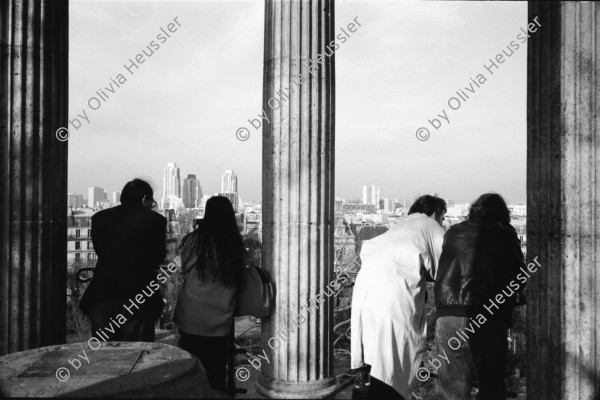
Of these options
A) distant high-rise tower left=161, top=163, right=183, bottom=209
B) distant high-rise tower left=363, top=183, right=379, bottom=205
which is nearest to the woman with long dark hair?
distant high-rise tower left=363, top=183, right=379, bottom=205

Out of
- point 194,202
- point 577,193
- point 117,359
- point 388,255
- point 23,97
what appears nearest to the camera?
point 117,359

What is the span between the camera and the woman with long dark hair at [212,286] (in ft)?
10.9

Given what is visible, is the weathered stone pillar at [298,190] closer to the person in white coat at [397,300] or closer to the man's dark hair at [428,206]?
the person in white coat at [397,300]

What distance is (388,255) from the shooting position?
3.32m

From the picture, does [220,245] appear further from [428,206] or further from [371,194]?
[371,194]

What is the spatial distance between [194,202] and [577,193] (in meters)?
24.3

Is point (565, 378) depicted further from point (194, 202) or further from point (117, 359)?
point (194, 202)

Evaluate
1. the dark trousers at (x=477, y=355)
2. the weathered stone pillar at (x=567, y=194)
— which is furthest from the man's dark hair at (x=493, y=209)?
the dark trousers at (x=477, y=355)

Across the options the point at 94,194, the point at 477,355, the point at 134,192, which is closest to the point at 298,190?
the point at 134,192

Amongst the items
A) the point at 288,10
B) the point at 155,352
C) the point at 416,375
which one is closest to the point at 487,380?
the point at 416,375

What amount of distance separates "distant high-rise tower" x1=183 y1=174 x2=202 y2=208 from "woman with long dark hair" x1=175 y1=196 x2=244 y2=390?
22.0 metres

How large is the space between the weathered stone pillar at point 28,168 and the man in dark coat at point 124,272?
509mm

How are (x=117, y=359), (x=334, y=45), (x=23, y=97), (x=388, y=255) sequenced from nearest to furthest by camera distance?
(x=117, y=359) → (x=388, y=255) → (x=23, y=97) → (x=334, y=45)

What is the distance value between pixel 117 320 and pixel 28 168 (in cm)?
142
